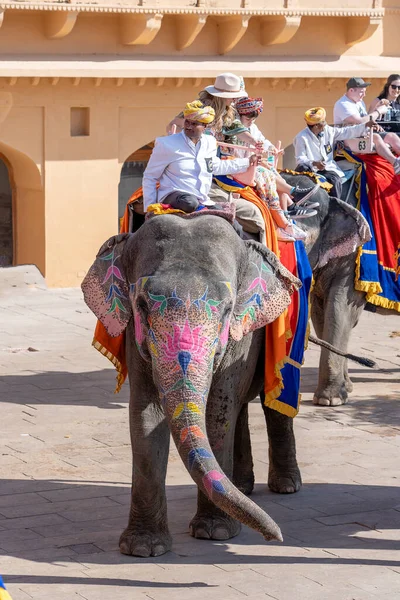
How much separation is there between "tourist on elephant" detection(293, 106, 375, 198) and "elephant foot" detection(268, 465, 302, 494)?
10.5ft

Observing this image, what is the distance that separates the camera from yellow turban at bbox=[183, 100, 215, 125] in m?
7.85

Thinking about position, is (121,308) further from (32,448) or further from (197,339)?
(32,448)

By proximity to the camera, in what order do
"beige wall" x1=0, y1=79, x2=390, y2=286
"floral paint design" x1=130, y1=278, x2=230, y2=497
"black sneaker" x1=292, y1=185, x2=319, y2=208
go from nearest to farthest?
"floral paint design" x1=130, y1=278, x2=230, y2=497 → "black sneaker" x1=292, y1=185, x2=319, y2=208 → "beige wall" x1=0, y1=79, x2=390, y2=286

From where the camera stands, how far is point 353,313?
38.4 feet

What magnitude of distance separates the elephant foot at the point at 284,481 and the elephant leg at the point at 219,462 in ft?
3.13

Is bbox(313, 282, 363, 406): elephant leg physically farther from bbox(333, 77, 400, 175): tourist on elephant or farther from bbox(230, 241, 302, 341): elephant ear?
bbox(230, 241, 302, 341): elephant ear

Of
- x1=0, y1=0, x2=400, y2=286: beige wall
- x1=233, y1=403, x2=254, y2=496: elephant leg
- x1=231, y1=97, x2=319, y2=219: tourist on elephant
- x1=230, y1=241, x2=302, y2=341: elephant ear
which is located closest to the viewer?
x1=230, y1=241, x2=302, y2=341: elephant ear

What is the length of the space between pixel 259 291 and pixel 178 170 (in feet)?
2.88

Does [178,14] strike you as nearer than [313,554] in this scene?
No

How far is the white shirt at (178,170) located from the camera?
7930 mm

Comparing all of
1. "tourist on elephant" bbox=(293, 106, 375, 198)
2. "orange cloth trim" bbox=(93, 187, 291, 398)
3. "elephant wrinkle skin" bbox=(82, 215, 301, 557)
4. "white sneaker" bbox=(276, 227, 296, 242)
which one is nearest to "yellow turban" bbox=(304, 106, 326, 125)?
"tourist on elephant" bbox=(293, 106, 375, 198)

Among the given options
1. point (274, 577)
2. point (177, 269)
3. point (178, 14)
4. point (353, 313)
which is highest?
point (178, 14)

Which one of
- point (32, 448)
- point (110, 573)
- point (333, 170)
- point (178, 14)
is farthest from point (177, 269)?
point (178, 14)

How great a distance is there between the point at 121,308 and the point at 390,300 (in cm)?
486
